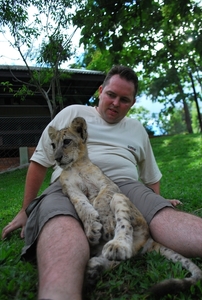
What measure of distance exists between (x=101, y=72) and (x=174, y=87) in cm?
1377

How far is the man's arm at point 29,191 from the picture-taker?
4512 mm

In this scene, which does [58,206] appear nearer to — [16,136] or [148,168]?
[148,168]

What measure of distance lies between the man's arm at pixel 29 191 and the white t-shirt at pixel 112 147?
0.40ft

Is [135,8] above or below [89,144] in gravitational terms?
above

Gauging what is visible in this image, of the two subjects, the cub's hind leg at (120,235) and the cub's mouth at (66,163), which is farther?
the cub's mouth at (66,163)

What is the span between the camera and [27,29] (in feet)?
48.1

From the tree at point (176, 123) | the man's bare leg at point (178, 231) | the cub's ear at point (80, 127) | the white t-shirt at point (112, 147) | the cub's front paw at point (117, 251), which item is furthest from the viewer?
the tree at point (176, 123)

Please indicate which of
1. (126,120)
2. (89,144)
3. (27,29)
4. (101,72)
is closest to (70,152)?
(89,144)

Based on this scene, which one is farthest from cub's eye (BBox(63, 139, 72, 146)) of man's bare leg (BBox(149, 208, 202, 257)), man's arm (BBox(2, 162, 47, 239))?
man's bare leg (BBox(149, 208, 202, 257))

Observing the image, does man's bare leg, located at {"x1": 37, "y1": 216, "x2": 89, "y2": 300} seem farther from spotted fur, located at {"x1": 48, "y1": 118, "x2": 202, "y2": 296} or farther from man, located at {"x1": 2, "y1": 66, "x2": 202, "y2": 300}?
spotted fur, located at {"x1": 48, "y1": 118, "x2": 202, "y2": 296}


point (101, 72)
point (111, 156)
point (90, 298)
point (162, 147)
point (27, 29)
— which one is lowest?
point (162, 147)

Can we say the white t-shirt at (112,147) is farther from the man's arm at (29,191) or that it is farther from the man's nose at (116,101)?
the man's nose at (116,101)

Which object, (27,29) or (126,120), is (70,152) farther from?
(27,29)

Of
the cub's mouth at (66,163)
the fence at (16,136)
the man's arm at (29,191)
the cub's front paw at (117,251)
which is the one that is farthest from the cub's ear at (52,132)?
the fence at (16,136)
